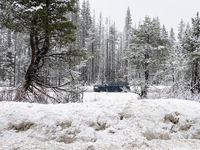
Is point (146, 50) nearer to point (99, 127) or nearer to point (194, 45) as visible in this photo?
point (194, 45)

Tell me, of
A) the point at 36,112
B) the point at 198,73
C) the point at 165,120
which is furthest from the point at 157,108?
the point at 198,73

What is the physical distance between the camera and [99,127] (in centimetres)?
207

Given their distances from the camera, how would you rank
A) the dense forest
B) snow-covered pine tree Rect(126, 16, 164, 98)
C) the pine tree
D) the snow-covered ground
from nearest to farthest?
the snow-covered ground, the dense forest, snow-covered pine tree Rect(126, 16, 164, 98), the pine tree

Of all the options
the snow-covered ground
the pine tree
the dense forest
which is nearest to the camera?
the snow-covered ground

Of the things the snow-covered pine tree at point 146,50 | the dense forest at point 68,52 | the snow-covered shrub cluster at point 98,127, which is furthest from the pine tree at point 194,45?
the snow-covered shrub cluster at point 98,127

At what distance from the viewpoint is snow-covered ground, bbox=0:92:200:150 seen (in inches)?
68.4

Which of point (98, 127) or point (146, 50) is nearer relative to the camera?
point (98, 127)

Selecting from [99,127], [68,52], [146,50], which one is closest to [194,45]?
[146,50]

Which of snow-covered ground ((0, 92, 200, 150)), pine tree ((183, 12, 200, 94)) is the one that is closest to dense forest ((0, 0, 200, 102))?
pine tree ((183, 12, 200, 94))

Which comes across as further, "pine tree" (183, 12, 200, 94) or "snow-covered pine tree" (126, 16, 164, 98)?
"pine tree" (183, 12, 200, 94)

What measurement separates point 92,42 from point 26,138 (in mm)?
27111

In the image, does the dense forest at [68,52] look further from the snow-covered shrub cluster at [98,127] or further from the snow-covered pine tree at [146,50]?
the snow-covered shrub cluster at [98,127]

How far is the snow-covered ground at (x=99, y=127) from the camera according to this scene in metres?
1.74

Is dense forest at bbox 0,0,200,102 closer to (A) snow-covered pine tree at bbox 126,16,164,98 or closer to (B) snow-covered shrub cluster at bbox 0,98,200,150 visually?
(A) snow-covered pine tree at bbox 126,16,164,98
